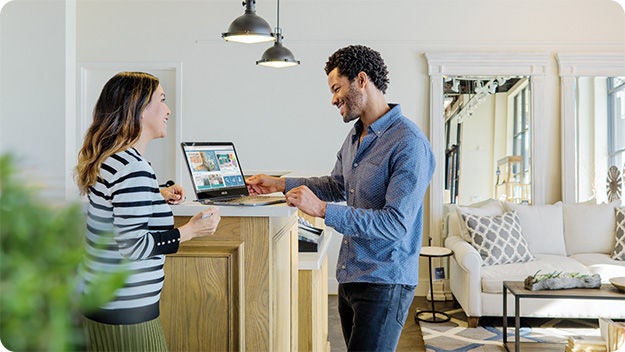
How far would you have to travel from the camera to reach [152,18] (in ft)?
19.5

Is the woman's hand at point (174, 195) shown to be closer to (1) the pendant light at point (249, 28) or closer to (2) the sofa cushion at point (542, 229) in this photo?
(1) the pendant light at point (249, 28)

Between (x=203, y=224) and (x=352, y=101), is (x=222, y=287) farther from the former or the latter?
(x=352, y=101)

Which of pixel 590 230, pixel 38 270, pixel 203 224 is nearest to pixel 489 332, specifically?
pixel 590 230

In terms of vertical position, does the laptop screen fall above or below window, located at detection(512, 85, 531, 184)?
below

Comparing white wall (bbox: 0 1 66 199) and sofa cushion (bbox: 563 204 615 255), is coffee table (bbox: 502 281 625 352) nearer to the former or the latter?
sofa cushion (bbox: 563 204 615 255)

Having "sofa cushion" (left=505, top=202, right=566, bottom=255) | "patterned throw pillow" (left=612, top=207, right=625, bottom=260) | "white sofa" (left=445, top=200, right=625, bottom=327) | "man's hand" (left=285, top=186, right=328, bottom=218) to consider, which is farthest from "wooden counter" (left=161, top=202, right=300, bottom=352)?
"patterned throw pillow" (left=612, top=207, right=625, bottom=260)

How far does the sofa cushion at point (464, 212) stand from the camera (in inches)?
207

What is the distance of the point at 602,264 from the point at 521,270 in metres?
0.73

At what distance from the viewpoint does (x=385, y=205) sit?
1838 mm

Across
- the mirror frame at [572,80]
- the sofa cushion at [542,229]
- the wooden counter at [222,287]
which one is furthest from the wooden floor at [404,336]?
the wooden counter at [222,287]

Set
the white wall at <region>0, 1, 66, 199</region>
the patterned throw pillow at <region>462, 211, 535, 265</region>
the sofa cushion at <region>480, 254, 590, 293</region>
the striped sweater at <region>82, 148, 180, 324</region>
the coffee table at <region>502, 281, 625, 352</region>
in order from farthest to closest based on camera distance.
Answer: the patterned throw pillow at <region>462, 211, 535, 265</region> < the sofa cushion at <region>480, 254, 590, 293</region> < the coffee table at <region>502, 281, 625, 352</region> < the white wall at <region>0, 1, 66, 199</region> < the striped sweater at <region>82, 148, 180, 324</region>

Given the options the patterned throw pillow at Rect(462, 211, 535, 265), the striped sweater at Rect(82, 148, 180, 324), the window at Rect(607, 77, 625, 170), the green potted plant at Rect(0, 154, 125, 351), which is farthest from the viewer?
the window at Rect(607, 77, 625, 170)

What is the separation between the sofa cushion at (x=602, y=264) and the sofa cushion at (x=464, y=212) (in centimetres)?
75

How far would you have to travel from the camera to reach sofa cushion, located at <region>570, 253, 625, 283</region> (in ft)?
15.3
